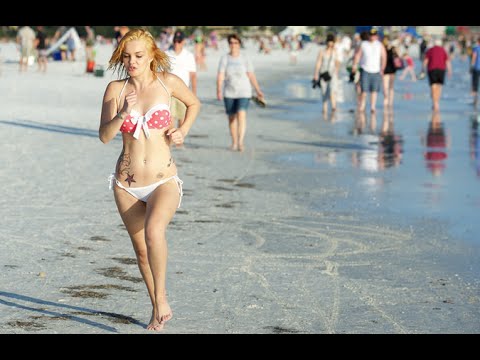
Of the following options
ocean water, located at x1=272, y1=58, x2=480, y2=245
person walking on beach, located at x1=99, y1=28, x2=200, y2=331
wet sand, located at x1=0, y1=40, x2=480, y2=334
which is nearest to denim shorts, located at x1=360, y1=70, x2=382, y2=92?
ocean water, located at x1=272, y1=58, x2=480, y2=245

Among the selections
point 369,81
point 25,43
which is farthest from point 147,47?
point 25,43

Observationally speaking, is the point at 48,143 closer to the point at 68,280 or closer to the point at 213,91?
the point at 68,280

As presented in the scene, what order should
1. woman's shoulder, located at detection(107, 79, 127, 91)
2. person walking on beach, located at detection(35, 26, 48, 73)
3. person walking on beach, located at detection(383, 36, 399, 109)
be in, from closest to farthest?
woman's shoulder, located at detection(107, 79, 127, 91) < person walking on beach, located at detection(383, 36, 399, 109) < person walking on beach, located at detection(35, 26, 48, 73)

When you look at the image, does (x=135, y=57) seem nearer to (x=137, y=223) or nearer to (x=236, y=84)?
(x=137, y=223)

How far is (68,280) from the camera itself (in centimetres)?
796

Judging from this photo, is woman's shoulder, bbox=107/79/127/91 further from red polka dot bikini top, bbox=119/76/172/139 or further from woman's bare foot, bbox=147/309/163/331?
woman's bare foot, bbox=147/309/163/331

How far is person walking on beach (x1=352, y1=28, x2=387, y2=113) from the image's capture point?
23000 millimetres

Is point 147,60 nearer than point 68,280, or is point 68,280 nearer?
point 147,60

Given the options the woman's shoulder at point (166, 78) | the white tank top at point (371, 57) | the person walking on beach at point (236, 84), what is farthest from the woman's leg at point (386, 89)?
the woman's shoulder at point (166, 78)

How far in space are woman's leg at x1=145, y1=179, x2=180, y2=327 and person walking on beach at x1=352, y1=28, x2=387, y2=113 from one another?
Result: 16701 mm

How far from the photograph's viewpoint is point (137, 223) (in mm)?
6746
